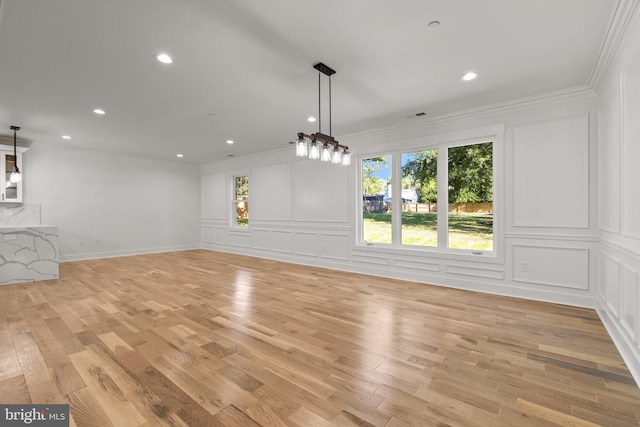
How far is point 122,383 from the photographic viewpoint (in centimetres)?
192

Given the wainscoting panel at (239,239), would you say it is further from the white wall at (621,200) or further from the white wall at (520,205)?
the white wall at (621,200)

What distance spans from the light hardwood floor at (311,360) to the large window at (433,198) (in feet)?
3.39

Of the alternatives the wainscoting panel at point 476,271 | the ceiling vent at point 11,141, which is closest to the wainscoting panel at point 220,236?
the ceiling vent at point 11,141

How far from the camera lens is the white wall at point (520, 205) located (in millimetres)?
3492

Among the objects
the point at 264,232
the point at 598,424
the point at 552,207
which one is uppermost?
the point at 552,207

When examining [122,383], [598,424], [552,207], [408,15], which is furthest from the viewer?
[552,207]

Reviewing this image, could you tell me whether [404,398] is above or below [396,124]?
below

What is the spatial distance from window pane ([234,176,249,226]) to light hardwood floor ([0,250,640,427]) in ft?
13.1

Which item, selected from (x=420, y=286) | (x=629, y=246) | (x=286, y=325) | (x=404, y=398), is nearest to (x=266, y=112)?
(x=286, y=325)

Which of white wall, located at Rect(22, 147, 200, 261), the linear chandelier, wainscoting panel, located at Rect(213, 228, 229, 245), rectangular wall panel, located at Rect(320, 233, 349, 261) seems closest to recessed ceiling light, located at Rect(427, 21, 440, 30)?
the linear chandelier

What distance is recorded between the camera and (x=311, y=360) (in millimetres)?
2242

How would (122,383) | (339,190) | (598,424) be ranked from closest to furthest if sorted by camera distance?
(598,424) → (122,383) → (339,190)

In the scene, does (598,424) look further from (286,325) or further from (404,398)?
(286,325)

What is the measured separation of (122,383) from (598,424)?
9.63 feet
